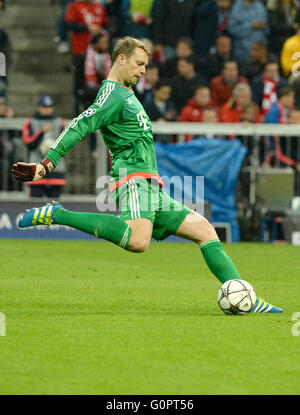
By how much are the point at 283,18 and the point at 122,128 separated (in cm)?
1378

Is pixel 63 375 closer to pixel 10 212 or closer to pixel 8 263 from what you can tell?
pixel 8 263

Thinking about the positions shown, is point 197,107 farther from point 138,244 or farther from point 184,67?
point 138,244

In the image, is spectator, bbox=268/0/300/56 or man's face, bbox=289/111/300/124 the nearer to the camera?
man's face, bbox=289/111/300/124

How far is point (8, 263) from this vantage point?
13.9m

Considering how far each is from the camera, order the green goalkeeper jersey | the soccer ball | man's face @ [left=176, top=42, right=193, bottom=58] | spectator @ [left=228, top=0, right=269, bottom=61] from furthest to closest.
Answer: spectator @ [left=228, top=0, right=269, bottom=61], man's face @ [left=176, top=42, right=193, bottom=58], the soccer ball, the green goalkeeper jersey

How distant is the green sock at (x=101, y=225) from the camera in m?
9.18

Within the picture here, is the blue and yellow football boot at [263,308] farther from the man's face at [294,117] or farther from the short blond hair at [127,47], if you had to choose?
the man's face at [294,117]

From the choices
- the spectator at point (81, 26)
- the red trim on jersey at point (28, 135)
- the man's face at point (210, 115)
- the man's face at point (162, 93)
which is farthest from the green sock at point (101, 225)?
the spectator at point (81, 26)

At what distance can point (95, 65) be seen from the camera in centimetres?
2081

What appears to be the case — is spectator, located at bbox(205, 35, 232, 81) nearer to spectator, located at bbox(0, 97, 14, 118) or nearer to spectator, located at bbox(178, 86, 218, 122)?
spectator, located at bbox(178, 86, 218, 122)

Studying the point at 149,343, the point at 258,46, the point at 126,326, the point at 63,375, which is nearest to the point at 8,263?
the point at 126,326

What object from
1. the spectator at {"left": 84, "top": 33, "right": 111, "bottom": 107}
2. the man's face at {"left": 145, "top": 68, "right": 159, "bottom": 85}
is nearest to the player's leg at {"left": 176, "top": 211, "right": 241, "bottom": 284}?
the man's face at {"left": 145, "top": 68, "right": 159, "bottom": 85}

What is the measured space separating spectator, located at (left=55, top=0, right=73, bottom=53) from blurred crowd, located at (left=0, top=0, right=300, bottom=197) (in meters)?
0.02

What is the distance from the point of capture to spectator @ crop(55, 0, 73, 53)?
22312 millimetres
